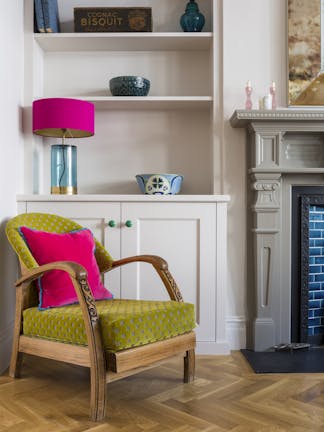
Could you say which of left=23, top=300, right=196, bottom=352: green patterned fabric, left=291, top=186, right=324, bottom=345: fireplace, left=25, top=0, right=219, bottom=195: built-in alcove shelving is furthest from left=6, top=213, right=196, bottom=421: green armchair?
left=291, top=186, right=324, bottom=345: fireplace

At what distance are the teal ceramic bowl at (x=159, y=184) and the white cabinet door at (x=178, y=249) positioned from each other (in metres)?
0.11

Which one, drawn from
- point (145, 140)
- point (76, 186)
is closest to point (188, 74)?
point (145, 140)

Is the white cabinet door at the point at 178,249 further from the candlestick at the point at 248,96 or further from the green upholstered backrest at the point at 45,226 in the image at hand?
the candlestick at the point at 248,96

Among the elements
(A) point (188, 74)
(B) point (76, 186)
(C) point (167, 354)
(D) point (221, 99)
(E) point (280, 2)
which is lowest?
(C) point (167, 354)

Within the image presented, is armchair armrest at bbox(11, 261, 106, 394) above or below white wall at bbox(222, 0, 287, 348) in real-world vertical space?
below

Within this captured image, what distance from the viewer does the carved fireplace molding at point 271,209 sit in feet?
9.78

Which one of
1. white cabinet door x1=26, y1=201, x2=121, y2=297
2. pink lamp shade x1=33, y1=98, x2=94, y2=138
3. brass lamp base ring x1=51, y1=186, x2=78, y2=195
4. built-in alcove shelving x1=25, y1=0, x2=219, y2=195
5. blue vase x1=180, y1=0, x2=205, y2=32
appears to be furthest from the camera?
built-in alcove shelving x1=25, y1=0, x2=219, y2=195

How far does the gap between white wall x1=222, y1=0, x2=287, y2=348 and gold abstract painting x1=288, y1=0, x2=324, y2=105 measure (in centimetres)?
6

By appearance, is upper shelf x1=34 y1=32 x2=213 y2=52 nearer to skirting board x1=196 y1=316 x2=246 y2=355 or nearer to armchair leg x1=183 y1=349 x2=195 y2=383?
skirting board x1=196 y1=316 x2=246 y2=355

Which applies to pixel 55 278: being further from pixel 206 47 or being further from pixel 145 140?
pixel 206 47

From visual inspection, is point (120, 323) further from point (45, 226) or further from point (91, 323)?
point (45, 226)

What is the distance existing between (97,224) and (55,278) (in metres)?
0.67

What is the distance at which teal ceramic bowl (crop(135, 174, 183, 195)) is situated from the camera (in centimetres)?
303

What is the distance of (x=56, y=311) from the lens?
7.34 ft
